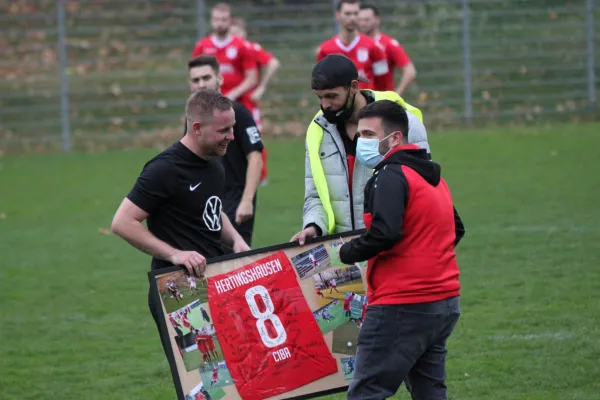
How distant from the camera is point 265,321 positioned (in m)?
5.91

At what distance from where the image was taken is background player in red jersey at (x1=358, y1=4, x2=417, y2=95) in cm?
1535

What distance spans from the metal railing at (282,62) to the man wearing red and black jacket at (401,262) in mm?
18130

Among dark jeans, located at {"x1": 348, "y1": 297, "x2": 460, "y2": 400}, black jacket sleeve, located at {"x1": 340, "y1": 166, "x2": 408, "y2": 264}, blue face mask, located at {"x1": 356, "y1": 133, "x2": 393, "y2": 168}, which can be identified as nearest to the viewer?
black jacket sleeve, located at {"x1": 340, "y1": 166, "x2": 408, "y2": 264}

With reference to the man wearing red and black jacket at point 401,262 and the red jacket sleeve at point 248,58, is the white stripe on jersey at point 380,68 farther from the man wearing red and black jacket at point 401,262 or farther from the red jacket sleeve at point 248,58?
the man wearing red and black jacket at point 401,262

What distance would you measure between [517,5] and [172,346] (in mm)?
20705

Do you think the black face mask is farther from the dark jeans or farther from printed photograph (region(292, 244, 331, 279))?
the dark jeans

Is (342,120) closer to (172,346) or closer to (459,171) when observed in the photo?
(172,346)

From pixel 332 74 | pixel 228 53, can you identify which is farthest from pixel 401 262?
pixel 228 53

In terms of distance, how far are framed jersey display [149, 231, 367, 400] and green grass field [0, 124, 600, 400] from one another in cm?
141

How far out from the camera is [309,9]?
Answer: 2466cm

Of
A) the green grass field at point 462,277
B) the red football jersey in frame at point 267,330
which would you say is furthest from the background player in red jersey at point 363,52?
the red football jersey in frame at point 267,330

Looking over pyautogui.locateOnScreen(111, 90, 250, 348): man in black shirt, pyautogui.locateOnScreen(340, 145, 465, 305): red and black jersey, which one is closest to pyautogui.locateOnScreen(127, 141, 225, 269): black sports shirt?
pyautogui.locateOnScreen(111, 90, 250, 348): man in black shirt

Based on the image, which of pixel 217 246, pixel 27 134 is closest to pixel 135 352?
pixel 217 246

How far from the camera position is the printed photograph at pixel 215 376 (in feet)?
18.9
